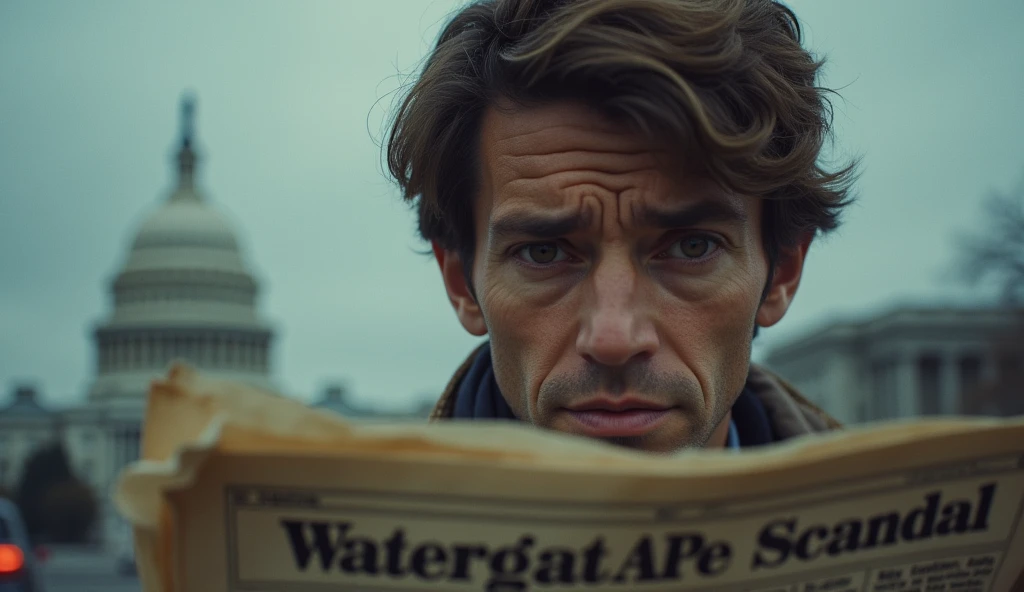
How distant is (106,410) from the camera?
67625 millimetres

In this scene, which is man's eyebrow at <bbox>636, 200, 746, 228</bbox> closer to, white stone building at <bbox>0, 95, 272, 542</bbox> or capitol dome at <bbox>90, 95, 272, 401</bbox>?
white stone building at <bbox>0, 95, 272, 542</bbox>

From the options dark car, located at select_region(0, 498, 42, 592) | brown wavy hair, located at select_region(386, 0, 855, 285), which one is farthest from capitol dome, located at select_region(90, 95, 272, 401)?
brown wavy hair, located at select_region(386, 0, 855, 285)

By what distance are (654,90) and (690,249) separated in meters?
0.18

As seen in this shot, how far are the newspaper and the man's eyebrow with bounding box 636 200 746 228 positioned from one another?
1.49 feet

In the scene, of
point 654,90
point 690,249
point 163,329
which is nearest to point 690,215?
point 690,249

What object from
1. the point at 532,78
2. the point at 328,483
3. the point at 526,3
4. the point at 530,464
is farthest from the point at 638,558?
the point at 526,3

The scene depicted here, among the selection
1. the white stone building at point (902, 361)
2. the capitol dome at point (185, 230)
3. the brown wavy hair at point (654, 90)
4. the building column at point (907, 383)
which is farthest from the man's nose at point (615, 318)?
the capitol dome at point (185, 230)

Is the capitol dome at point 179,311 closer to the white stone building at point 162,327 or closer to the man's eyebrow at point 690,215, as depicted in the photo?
the white stone building at point 162,327

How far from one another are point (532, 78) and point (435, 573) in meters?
0.68

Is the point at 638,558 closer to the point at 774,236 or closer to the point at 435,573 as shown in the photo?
the point at 435,573

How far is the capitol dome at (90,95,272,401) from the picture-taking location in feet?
211

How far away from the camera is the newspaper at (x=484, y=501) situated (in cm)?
Answer: 108

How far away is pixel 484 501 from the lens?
1130 mm

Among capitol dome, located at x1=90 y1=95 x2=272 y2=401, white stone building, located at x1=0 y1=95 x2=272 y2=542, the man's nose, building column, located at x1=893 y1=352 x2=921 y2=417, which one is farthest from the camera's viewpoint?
white stone building, located at x1=0 y1=95 x2=272 y2=542
